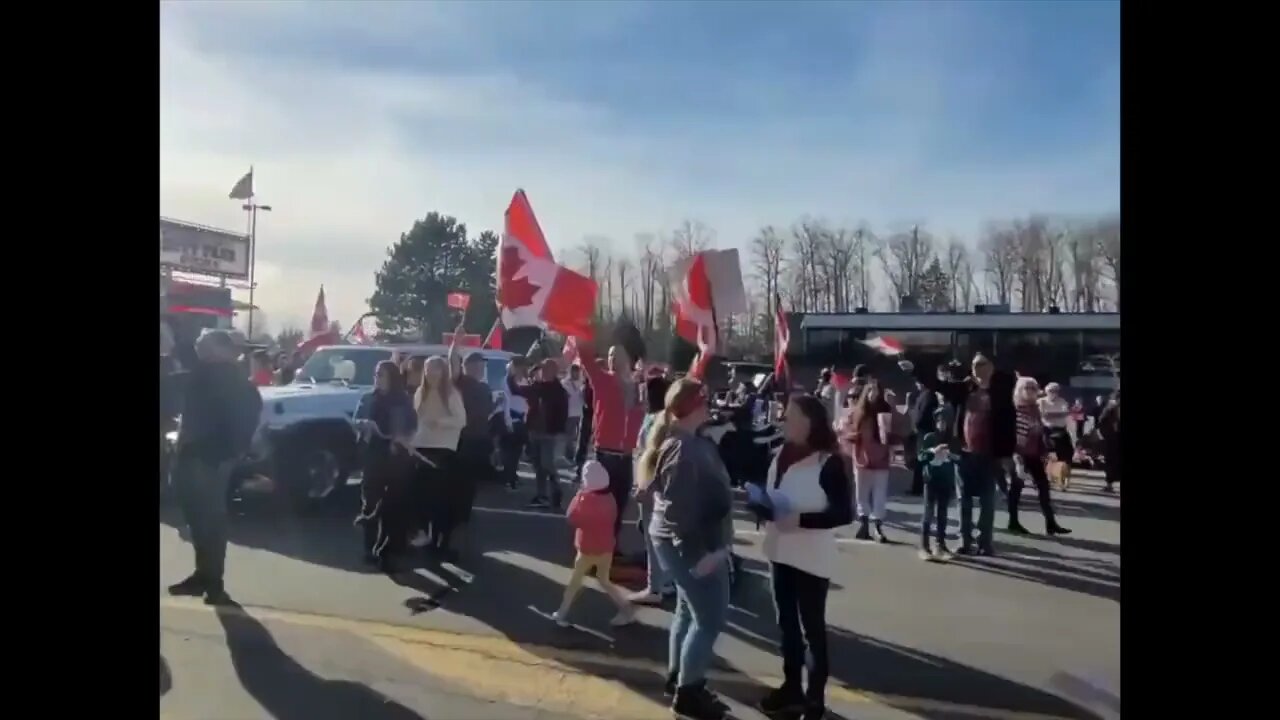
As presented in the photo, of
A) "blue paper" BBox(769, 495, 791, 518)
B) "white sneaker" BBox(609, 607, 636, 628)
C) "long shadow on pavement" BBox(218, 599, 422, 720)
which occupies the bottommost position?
"long shadow on pavement" BBox(218, 599, 422, 720)

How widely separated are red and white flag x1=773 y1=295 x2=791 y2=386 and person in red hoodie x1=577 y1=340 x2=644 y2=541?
0.80 meters

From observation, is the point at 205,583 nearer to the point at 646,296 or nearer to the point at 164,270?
the point at 164,270

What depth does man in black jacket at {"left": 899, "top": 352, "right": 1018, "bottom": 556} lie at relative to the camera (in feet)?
21.4

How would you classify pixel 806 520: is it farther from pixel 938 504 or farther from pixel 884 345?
pixel 884 345

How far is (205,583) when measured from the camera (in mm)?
5164

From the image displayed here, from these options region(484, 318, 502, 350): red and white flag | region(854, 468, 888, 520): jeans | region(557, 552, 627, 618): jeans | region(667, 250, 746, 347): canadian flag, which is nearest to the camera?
region(667, 250, 746, 347): canadian flag

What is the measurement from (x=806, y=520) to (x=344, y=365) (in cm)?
422

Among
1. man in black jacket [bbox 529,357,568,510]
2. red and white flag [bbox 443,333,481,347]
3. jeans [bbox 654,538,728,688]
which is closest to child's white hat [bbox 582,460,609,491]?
jeans [bbox 654,538,728,688]

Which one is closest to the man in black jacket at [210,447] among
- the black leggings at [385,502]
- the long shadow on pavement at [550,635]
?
the long shadow on pavement at [550,635]

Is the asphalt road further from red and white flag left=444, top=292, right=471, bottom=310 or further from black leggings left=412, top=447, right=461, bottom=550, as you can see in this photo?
red and white flag left=444, top=292, right=471, bottom=310

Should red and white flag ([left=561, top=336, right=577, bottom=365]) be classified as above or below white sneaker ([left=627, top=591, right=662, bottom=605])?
above

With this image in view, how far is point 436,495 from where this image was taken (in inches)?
242
